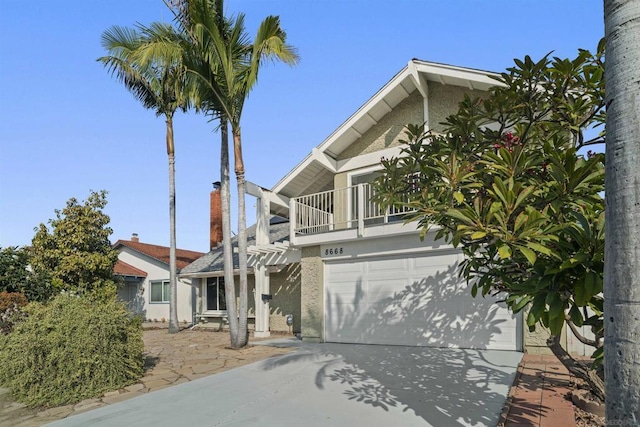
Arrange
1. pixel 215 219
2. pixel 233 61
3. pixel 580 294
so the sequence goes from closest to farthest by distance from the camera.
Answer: pixel 580 294, pixel 233 61, pixel 215 219

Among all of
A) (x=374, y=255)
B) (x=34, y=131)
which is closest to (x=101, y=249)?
(x=34, y=131)

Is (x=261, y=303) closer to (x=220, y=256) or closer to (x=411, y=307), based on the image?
(x=411, y=307)

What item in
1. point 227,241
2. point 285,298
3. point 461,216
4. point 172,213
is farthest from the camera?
point 172,213

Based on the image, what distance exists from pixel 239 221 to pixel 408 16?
6.56m

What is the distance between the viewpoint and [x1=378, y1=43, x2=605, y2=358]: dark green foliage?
3127 millimetres

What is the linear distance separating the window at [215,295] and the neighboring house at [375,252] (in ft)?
16.3

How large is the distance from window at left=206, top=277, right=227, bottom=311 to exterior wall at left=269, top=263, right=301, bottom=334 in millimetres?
4124

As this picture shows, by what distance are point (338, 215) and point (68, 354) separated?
26.4 feet

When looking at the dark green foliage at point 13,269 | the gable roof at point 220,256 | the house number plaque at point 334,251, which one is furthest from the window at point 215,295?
the house number plaque at point 334,251

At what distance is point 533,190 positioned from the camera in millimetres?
3699

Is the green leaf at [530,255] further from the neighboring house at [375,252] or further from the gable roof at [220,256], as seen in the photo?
the gable roof at [220,256]

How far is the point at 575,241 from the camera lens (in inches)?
125

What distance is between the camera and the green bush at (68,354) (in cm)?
655

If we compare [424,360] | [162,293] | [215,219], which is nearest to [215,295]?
[215,219]
